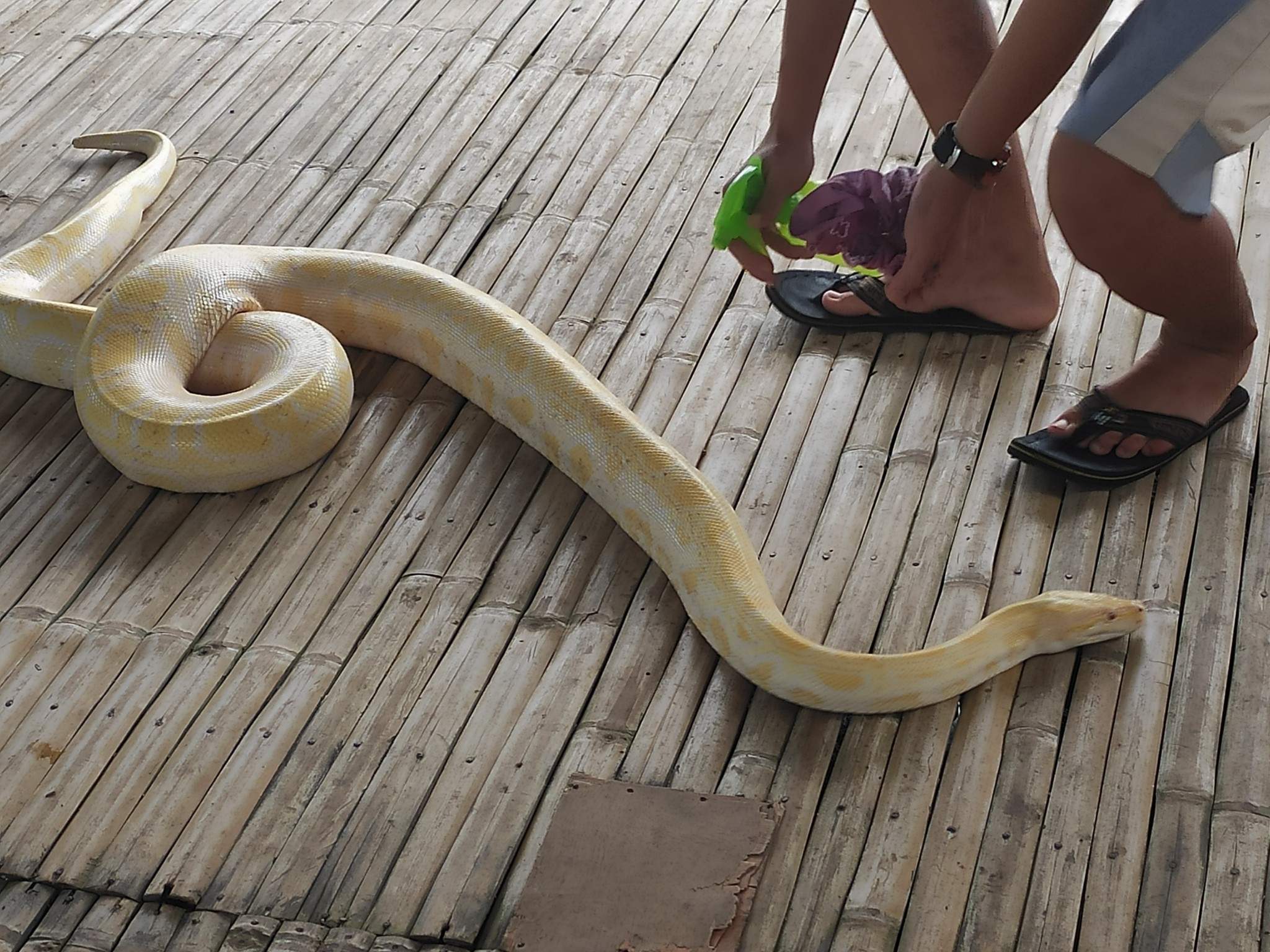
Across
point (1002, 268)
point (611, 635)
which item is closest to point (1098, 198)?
point (1002, 268)

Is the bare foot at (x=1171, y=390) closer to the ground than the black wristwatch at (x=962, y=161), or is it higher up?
closer to the ground

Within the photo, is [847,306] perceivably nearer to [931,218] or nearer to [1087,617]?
[931,218]

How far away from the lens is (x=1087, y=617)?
1922mm

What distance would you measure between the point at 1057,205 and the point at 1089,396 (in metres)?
0.40

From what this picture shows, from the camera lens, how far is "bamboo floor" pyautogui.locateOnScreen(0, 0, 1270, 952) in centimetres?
171

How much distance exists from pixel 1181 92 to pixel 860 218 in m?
0.80

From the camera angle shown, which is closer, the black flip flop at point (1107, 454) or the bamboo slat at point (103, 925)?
the bamboo slat at point (103, 925)

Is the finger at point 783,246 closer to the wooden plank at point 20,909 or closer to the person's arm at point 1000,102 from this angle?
the person's arm at point 1000,102

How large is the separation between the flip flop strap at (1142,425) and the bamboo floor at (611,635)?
2.7 inches

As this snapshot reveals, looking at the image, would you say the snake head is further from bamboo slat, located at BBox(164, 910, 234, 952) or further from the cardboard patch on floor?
bamboo slat, located at BBox(164, 910, 234, 952)

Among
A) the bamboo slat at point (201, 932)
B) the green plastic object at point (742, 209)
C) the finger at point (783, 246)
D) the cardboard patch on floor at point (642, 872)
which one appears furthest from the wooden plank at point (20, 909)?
the finger at point (783, 246)

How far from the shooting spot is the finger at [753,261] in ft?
8.33

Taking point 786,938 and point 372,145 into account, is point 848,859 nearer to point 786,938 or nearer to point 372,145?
point 786,938

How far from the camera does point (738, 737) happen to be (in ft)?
6.21
